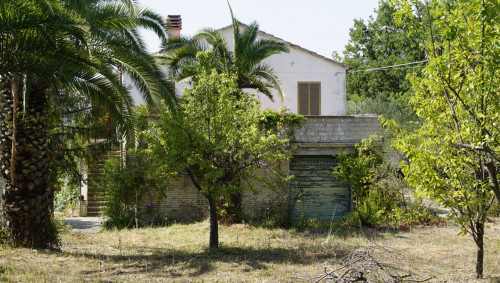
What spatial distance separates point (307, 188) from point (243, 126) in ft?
20.4

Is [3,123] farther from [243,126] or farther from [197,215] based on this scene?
[197,215]

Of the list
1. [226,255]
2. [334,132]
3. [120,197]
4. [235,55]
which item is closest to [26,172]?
[226,255]

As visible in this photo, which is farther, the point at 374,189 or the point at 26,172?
the point at 374,189

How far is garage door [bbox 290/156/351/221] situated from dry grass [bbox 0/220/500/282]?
10.2 ft

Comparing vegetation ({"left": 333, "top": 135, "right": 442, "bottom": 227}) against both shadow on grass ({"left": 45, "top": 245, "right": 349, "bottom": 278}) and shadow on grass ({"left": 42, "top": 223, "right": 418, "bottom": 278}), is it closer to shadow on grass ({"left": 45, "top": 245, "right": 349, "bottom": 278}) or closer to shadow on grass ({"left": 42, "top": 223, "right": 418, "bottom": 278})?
shadow on grass ({"left": 42, "top": 223, "right": 418, "bottom": 278})

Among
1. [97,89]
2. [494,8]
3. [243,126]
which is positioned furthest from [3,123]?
[494,8]

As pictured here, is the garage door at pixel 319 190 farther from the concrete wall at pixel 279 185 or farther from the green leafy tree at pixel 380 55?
the green leafy tree at pixel 380 55

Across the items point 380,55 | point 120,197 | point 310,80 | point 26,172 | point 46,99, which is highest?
point 380,55

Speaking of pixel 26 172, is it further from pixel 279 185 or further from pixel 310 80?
pixel 310 80

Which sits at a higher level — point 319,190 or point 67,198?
point 319,190

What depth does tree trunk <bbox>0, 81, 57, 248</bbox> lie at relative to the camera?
34.4ft

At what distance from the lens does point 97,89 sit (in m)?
10.3

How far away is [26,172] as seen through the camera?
1052 cm

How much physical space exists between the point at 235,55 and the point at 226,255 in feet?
24.1
